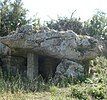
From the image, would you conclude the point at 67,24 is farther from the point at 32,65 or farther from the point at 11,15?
the point at 32,65

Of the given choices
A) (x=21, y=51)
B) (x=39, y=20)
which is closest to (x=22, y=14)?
(x=39, y=20)

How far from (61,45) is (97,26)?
1131 centimetres

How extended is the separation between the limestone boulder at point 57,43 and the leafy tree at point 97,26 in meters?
8.98

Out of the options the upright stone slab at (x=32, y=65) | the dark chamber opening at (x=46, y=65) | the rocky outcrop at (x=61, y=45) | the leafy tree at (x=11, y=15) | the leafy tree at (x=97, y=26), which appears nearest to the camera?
the rocky outcrop at (x=61, y=45)

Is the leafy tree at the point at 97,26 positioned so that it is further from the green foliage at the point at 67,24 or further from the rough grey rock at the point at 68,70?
the rough grey rock at the point at 68,70

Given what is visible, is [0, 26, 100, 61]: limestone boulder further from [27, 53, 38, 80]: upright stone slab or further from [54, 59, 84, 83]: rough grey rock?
[27, 53, 38, 80]: upright stone slab

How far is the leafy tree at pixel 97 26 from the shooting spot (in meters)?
25.0

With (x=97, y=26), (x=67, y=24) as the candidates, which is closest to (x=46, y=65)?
(x=67, y=24)

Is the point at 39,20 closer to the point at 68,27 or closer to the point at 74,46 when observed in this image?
the point at 68,27

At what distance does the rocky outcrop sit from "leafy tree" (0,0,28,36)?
7.05 meters

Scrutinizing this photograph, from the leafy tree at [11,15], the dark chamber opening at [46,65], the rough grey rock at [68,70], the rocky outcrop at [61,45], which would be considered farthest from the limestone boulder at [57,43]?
the leafy tree at [11,15]

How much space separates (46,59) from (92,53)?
275 cm

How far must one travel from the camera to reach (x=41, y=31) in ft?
52.1

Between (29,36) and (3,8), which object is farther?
(3,8)
